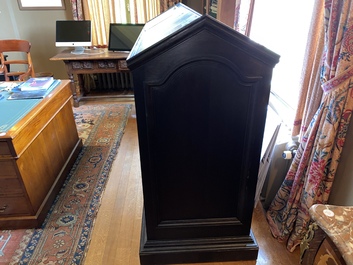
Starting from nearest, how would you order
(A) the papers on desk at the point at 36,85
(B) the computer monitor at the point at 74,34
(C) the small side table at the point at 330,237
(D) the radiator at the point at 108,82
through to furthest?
(C) the small side table at the point at 330,237
(A) the papers on desk at the point at 36,85
(B) the computer monitor at the point at 74,34
(D) the radiator at the point at 108,82

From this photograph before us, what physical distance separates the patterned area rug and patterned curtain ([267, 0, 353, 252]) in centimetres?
129

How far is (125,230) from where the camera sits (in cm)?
175

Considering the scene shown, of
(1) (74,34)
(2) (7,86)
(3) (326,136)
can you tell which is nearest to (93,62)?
(1) (74,34)

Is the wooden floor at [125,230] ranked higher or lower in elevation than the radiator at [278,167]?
lower

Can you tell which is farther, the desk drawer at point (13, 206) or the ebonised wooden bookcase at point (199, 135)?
the desk drawer at point (13, 206)

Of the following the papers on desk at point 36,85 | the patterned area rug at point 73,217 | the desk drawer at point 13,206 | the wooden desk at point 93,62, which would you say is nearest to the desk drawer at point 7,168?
the desk drawer at point 13,206

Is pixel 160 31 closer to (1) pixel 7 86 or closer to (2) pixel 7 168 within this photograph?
(2) pixel 7 168

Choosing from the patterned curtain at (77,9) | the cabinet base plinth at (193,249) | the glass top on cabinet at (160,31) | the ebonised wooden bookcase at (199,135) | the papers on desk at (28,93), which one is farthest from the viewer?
the patterned curtain at (77,9)

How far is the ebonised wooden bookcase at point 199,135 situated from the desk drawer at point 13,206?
83 cm

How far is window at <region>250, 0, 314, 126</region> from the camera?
5.79ft

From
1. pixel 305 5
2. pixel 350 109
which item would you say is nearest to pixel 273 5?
pixel 305 5

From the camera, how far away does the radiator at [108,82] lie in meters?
4.38

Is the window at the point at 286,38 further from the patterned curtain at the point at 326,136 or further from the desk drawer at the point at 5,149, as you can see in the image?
the desk drawer at the point at 5,149

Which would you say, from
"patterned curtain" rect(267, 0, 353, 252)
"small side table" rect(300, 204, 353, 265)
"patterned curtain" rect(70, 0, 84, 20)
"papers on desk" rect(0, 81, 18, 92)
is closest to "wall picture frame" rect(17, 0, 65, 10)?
"patterned curtain" rect(70, 0, 84, 20)
